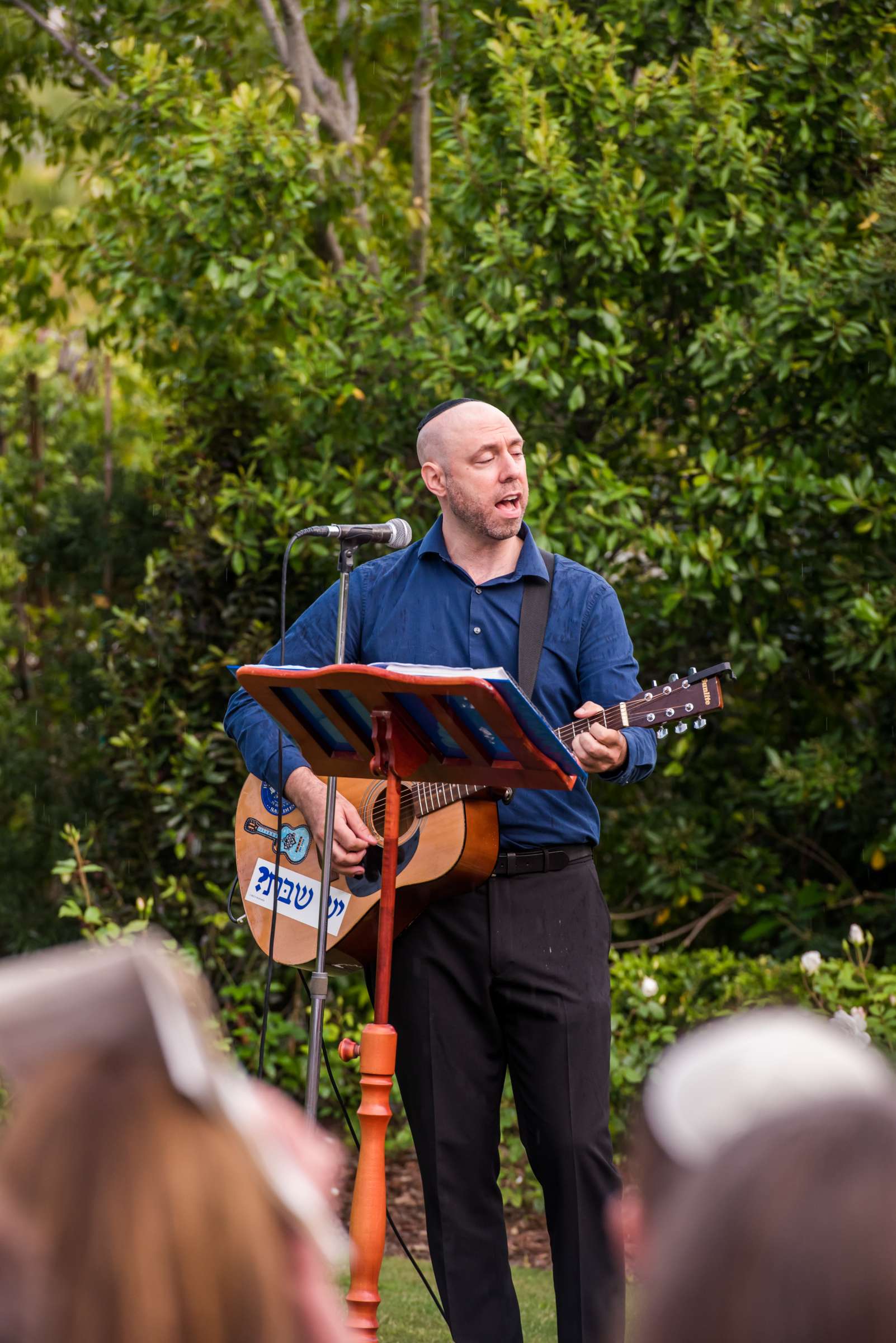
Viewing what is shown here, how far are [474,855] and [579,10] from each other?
15.2 ft

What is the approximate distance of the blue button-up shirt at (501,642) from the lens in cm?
355

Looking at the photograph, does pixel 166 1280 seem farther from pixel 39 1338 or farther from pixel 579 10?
pixel 579 10

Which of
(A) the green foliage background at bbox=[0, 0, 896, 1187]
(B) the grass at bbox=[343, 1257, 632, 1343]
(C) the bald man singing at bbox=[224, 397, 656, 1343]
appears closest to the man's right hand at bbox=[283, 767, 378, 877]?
(C) the bald man singing at bbox=[224, 397, 656, 1343]

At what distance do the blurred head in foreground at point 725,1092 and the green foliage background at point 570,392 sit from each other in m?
4.88

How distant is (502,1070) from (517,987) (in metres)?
0.24

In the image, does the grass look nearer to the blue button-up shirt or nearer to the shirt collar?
the blue button-up shirt

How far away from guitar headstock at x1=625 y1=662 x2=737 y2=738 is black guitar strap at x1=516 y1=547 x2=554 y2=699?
244mm

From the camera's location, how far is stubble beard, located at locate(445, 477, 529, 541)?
377 cm

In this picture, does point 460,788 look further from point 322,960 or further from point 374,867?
point 322,960

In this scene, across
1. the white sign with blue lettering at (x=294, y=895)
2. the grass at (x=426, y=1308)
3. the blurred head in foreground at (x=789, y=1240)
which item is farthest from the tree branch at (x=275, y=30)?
the blurred head in foreground at (x=789, y=1240)

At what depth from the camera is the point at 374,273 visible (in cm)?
717

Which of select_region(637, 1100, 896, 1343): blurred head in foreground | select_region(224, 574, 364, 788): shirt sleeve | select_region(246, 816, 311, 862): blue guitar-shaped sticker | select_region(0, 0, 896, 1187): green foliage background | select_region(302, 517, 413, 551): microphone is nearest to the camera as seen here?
select_region(637, 1100, 896, 1343): blurred head in foreground

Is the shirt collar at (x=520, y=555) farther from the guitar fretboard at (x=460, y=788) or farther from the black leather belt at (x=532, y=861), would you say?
the black leather belt at (x=532, y=861)

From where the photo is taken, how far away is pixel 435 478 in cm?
391
